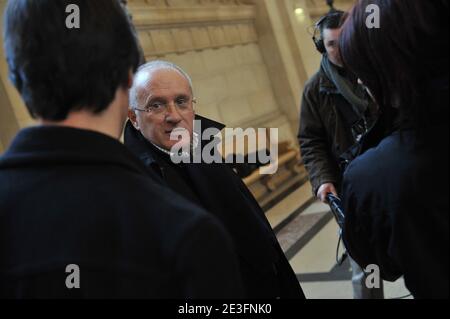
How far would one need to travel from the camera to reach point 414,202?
1182 mm

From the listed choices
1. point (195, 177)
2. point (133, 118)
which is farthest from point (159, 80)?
point (195, 177)

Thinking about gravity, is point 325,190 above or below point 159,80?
below

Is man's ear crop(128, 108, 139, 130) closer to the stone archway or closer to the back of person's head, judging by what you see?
the back of person's head

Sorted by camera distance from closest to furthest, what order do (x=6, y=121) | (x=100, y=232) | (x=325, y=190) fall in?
(x=100, y=232), (x=325, y=190), (x=6, y=121)

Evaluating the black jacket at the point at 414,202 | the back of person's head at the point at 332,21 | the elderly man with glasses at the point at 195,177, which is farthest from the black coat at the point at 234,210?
the back of person's head at the point at 332,21

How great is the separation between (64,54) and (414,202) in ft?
2.82

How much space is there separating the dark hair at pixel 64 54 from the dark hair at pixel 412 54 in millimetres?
642

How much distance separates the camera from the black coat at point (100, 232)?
87cm

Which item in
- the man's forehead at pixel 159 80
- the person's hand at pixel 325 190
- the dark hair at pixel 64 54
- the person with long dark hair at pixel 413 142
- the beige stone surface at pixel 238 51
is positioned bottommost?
the person's hand at pixel 325 190

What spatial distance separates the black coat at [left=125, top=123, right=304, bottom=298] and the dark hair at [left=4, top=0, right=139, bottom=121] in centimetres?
77

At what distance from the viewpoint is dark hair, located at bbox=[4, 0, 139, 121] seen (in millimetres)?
926

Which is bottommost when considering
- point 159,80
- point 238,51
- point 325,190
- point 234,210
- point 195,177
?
point 325,190

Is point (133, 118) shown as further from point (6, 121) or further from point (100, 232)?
point (6, 121)

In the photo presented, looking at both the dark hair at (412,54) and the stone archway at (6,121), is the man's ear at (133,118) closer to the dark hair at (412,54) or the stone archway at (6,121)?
the dark hair at (412,54)
